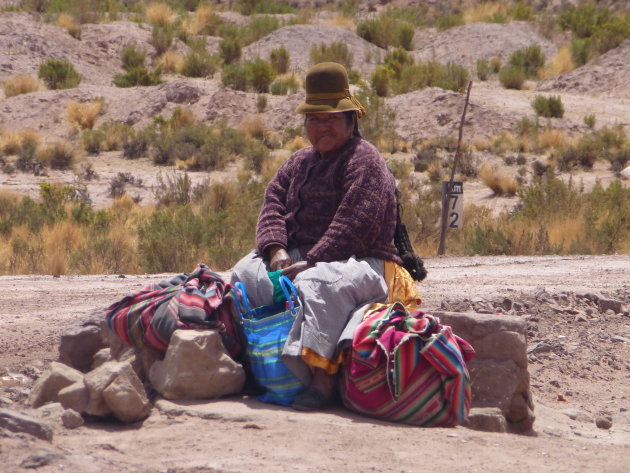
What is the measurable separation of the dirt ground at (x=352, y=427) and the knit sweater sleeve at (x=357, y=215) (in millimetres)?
841

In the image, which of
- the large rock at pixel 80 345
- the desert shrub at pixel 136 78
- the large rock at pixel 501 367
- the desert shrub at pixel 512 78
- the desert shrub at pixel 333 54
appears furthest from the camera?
the desert shrub at pixel 333 54

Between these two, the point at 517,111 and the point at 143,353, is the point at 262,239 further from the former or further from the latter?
the point at 517,111

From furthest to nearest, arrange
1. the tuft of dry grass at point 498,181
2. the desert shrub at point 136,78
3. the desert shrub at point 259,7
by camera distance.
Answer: the desert shrub at point 259,7, the desert shrub at point 136,78, the tuft of dry grass at point 498,181

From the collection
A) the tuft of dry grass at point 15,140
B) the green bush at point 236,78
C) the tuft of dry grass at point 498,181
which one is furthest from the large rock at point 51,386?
the green bush at point 236,78

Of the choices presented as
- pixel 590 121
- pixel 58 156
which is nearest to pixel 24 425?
pixel 58 156

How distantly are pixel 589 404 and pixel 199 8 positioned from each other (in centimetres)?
3484

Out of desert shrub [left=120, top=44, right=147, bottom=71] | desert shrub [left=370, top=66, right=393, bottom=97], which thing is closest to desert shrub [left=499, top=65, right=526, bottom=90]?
desert shrub [left=370, top=66, right=393, bottom=97]

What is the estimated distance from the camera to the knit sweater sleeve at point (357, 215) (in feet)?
17.9

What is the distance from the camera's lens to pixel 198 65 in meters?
31.2

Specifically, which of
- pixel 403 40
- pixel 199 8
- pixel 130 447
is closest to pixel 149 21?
pixel 199 8

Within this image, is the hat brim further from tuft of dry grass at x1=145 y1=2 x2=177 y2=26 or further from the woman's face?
tuft of dry grass at x1=145 y1=2 x2=177 y2=26

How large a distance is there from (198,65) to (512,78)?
Result: 9.00 meters

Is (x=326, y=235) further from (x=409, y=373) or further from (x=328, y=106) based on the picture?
(x=409, y=373)

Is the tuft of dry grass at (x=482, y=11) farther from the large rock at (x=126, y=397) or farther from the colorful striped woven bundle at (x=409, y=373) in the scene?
the large rock at (x=126, y=397)
